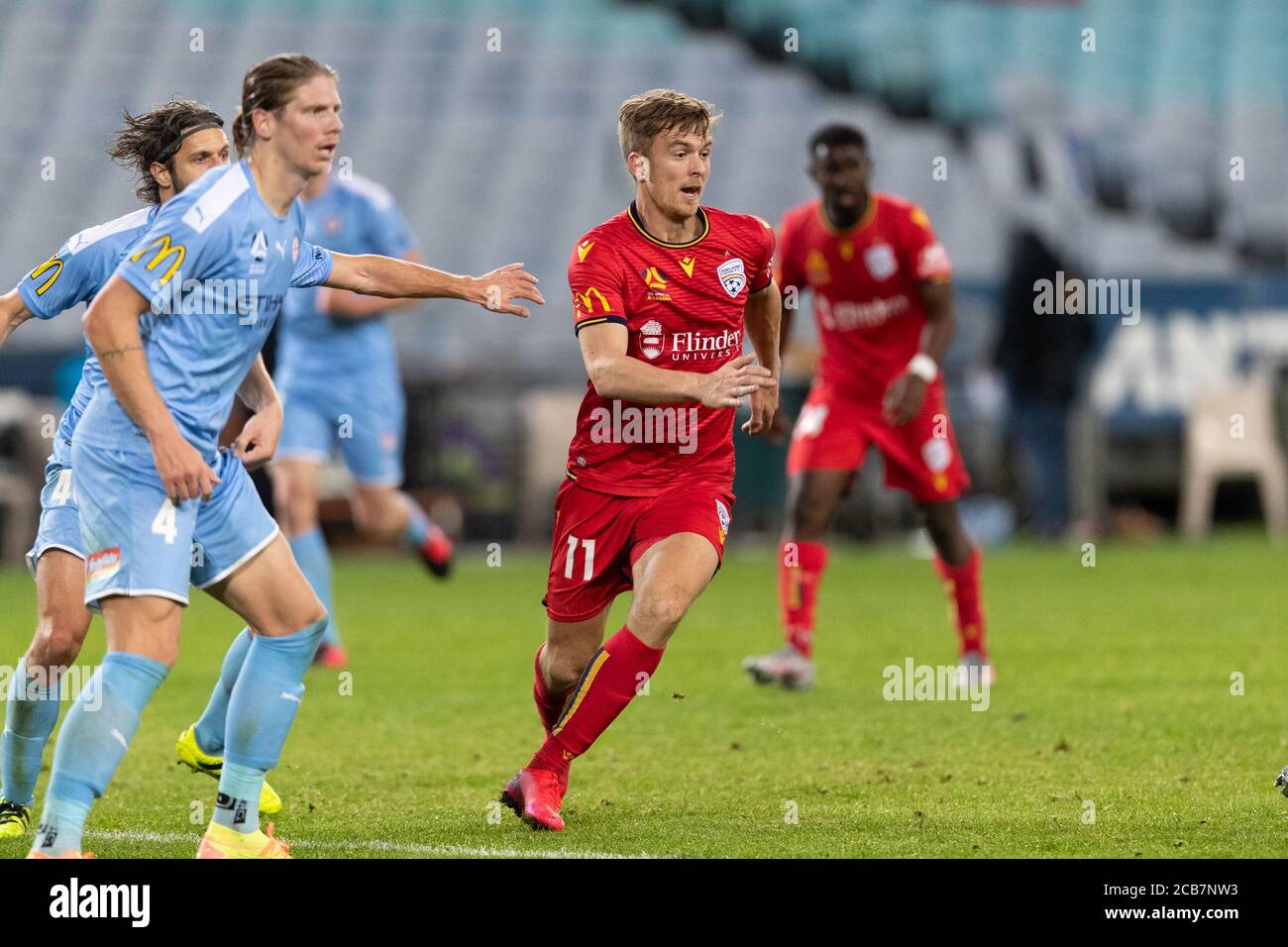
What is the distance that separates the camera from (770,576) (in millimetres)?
15844

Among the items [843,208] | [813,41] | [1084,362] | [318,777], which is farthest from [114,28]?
[318,777]

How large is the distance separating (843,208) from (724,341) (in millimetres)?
2923

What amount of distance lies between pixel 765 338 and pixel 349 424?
423cm

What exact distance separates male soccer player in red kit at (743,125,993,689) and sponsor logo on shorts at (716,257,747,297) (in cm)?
274

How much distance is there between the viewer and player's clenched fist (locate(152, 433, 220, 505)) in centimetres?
458

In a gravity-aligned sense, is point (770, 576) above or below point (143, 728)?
above

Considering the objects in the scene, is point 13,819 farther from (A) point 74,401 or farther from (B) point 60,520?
(A) point 74,401

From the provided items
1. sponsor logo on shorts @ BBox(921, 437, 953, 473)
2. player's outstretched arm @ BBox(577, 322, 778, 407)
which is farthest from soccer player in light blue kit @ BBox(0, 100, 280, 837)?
Answer: sponsor logo on shorts @ BBox(921, 437, 953, 473)

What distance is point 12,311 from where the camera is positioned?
17.2 feet

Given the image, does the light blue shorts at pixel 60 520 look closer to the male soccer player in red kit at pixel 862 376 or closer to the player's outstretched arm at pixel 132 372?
the player's outstretched arm at pixel 132 372

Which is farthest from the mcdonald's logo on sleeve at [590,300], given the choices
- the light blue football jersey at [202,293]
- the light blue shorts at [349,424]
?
→ the light blue shorts at [349,424]

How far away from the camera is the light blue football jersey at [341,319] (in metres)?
9.91

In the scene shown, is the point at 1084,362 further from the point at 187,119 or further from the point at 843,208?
the point at 187,119

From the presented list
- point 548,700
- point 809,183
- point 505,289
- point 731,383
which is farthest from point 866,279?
point 809,183
